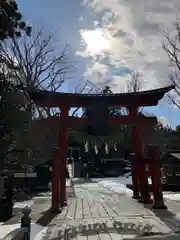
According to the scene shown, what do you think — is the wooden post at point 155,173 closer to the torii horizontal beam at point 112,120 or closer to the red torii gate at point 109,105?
the red torii gate at point 109,105

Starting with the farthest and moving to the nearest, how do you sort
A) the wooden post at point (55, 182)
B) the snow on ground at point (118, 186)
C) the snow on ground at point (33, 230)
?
the snow on ground at point (118, 186), the wooden post at point (55, 182), the snow on ground at point (33, 230)

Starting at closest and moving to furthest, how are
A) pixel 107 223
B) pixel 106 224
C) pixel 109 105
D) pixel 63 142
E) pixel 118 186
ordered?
pixel 106 224, pixel 107 223, pixel 63 142, pixel 109 105, pixel 118 186

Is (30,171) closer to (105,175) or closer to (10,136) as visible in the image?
(10,136)

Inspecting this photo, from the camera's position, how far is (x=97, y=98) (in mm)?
9555

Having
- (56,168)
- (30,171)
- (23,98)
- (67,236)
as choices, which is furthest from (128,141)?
(67,236)

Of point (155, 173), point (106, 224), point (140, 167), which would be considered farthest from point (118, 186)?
point (106, 224)

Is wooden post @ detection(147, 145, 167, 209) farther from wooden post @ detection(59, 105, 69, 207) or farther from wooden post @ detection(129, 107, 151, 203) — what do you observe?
wooden post @ detection(59, 105, 69, 207)

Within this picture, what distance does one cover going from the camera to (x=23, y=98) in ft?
42.7

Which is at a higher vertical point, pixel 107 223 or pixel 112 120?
pixel 112 120

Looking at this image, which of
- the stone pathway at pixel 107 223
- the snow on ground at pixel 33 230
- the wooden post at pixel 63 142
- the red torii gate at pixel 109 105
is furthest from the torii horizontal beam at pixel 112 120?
the snow on ground at pixel 33 230

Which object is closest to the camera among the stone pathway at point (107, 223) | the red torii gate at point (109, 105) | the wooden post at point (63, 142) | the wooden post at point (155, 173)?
the stone pathway at point (107, 223)

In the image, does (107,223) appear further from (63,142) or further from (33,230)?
(63,142)

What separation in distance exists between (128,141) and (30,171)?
2169cm

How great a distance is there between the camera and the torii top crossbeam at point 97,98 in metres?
9.49
